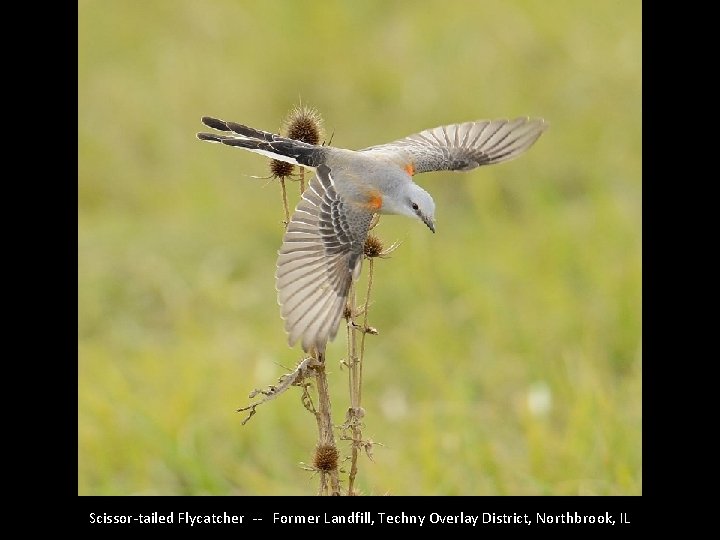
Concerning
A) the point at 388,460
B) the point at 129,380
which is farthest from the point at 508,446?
the point at 129,380

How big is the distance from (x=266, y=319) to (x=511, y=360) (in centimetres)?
191

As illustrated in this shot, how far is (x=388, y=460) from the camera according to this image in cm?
563

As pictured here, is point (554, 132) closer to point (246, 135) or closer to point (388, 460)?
point (388, 460)

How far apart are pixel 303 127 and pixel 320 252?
501 millimetres

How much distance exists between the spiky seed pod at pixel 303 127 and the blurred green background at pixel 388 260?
281mm

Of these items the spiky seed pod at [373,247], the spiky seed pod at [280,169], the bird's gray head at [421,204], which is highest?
the bird's gray head at [421,204]

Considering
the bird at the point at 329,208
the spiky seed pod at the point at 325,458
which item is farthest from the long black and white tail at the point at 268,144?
the spiky seed pod at the point at 325,458

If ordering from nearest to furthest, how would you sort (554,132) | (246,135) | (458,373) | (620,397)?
(246,135) < (620,397) < (458,373) < (554,132)

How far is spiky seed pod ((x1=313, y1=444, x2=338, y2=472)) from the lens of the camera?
128 inches

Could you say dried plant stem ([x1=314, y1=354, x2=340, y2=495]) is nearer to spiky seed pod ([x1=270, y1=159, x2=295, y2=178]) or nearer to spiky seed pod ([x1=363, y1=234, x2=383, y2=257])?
spiky seed pod ([x1=363, y1=234, x2=383, y2=257])

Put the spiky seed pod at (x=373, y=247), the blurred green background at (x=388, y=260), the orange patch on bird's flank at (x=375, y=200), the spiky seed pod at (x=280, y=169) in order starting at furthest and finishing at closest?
the blurred green background at (x=388, y=260)
the orange patch on bird's flank at (x=375, y=200)
the spiky seed pod at (x=373, y=247)
the spiky seed pod at (x=280, y=169)

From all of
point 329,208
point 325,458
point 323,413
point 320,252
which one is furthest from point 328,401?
point 329,208

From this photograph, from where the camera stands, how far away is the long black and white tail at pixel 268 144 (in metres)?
3.72

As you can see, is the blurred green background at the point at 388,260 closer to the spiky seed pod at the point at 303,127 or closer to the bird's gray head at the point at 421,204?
the spiky seed pod at the point at 303,127
